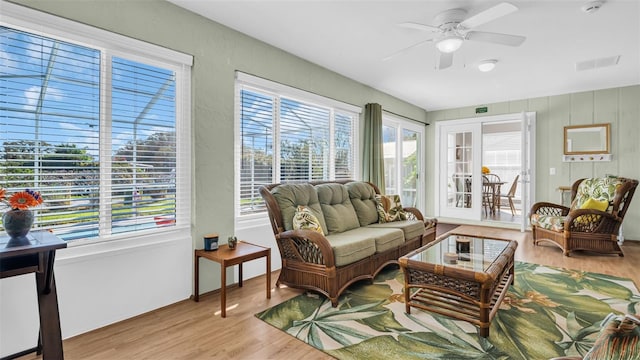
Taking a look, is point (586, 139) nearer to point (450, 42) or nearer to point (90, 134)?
point (450, 42)

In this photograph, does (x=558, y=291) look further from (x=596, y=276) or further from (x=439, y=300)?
(x=439, y=300)

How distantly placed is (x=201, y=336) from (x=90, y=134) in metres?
1.63

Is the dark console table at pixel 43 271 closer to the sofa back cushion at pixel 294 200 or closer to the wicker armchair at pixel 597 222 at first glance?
the sofa back cushion at pixel 294 200

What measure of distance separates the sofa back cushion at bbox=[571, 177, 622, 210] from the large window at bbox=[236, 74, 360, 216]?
129 inches

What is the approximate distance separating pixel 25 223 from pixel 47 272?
0.31m

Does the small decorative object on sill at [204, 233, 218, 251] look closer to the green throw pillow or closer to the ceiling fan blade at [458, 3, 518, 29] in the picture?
the ceiling fan blade at [458, 3, 518, 29]

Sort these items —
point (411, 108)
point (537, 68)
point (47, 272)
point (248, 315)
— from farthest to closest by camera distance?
point (411, 108) → point (537, 68) → point (248, 315) → point (47, 272)

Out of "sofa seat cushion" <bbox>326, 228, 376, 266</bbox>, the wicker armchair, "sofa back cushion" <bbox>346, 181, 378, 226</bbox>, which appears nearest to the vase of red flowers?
"sofa seat cushion" <bbox>326, 228, 376, 266</bbox>

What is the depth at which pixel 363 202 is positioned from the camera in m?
4.03

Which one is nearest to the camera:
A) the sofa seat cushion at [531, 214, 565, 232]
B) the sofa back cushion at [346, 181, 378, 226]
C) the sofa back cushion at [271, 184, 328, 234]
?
the sofa back cushion at [271, 184, 328, 234]

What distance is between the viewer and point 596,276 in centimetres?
341

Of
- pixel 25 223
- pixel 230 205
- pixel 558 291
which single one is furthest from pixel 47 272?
pixel 558 291

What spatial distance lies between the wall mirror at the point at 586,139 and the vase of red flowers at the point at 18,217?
714 centimetres

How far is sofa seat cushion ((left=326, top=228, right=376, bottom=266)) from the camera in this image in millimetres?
2725
